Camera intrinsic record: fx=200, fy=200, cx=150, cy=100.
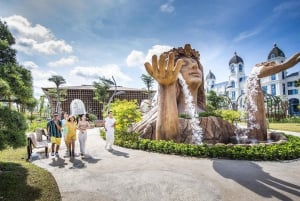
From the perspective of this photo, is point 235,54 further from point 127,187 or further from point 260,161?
point 127,187

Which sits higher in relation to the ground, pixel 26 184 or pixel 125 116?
pixel 125 116

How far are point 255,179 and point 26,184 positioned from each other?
5.23m

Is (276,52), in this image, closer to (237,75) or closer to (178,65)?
(237,75)

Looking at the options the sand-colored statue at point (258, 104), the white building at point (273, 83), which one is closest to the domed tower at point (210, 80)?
the white building at point (273, 83)

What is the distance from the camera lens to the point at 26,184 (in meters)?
4.50

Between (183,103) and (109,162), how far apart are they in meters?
6.86

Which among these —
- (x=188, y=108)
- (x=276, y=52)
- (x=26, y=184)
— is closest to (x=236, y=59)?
(x=276, y=52)

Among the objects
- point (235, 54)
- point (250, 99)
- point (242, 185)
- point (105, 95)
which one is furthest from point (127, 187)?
point (235, 54)

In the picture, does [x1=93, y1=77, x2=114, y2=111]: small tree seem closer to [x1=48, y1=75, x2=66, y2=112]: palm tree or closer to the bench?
[x1=48, y1=75, x2=66, y2=112]: palm tree

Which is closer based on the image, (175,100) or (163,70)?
(163,70)

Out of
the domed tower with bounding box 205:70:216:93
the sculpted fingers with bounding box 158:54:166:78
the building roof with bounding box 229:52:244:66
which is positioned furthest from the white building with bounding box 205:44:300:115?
the sculpted fingers with bounding box 158:54:166:78

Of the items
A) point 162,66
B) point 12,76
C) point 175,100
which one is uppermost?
point 162,66

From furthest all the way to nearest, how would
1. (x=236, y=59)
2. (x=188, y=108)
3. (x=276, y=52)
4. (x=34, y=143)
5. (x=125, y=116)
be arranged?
1. (x=236, y=59)
2. (x=276, y=52)
3. (x=188, y=108)
4. (x=125, y=116)
5. (x=34, y=143)

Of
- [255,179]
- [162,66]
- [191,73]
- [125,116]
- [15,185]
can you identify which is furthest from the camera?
[191,73]
